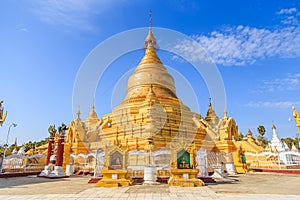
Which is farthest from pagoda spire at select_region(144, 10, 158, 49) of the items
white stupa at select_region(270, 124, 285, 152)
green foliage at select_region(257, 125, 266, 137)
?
green foliage at select_region(257, 125, 266, 137)

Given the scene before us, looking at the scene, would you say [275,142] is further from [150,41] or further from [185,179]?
[150,41]

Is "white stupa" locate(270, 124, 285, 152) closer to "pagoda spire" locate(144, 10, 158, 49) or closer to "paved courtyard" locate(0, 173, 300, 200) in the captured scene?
"paved courtyard" locate(0, 173, 300, 200)

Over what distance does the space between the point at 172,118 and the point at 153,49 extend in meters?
16.2

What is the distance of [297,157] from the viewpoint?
68.6ft

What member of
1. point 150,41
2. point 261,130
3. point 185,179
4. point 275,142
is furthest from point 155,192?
point 261,130

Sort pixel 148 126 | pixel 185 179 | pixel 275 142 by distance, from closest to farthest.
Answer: pixel 185 179 < pixel 148 126 < pixel 275 142

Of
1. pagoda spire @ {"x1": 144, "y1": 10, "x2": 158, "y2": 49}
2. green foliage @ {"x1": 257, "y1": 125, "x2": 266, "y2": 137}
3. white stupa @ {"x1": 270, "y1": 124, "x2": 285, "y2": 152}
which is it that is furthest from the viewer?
green foliage @ {"x1": 257, "y1": 125, "x2": 266, "y2": 137}

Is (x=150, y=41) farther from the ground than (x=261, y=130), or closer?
farther from the ground

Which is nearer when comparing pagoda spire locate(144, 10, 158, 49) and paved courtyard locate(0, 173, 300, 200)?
paved courtyard locate(0, 173, 300, 200)

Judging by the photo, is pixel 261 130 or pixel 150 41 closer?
pixel 150 41

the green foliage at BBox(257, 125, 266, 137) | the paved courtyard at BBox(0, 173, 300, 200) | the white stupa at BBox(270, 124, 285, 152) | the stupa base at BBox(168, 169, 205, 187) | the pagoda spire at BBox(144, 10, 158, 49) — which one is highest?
the pagoda spire at BBox(144, 10, 158, 49)

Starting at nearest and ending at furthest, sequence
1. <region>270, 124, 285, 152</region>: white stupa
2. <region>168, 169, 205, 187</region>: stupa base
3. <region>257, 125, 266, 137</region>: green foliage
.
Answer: <region>168, 169, 205, 187</region>: stupa base → <region>270, 124, 285, 152</region>: white stupa → <region>257, 125, 266, 137</region>: green foliage

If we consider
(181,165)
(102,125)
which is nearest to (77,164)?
(102,125)

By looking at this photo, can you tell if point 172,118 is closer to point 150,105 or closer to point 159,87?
point 150,105
